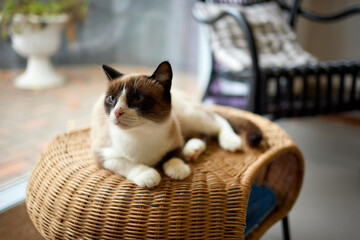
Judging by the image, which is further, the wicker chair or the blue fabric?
the wicker chair

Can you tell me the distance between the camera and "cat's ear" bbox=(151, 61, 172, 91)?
86cm

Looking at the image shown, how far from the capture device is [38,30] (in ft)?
5.31

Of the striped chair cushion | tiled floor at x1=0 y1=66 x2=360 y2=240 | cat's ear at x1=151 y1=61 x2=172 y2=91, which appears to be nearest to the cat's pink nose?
cat's ear at x1=151 y1=61 x2=172 y2=91

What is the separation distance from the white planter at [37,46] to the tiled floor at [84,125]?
7 cm

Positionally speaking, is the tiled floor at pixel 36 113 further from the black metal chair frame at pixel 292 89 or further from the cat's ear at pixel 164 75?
the cat's ear at pixel 164 75

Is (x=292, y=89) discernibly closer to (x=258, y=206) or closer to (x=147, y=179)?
(x=258, y=206)

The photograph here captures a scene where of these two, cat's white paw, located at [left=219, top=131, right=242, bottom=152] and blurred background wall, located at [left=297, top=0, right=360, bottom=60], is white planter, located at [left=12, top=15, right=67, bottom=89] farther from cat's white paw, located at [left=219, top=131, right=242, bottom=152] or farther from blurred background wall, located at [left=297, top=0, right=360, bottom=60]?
blurred background wall, located at [left=297, top=0, right=360, bottom=60]

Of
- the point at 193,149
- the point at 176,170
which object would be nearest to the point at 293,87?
the point at 193,149

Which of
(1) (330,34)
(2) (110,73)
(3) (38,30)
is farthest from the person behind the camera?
(1) (330,34)

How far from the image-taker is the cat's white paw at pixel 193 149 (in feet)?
3.47

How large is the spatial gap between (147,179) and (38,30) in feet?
3.92

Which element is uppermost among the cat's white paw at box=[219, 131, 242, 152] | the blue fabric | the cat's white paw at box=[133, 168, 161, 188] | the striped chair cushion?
the striped chair cushion

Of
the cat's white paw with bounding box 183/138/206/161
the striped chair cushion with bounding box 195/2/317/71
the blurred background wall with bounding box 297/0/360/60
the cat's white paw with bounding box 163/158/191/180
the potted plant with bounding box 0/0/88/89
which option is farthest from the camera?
the blurred background wall with bounding box 297/0/360/60

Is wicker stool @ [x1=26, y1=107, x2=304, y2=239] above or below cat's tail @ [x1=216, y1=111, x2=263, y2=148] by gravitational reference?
below
